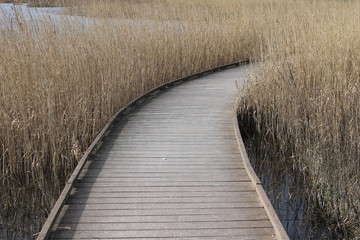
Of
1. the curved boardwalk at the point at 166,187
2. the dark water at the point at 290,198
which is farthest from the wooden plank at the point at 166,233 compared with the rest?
the dark water at the point at 290,198

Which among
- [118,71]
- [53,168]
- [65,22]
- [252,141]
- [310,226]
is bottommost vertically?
[310,226]

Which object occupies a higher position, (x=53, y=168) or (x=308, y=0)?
(x=308, y=0)

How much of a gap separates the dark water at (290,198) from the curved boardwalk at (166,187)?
1.39 feet

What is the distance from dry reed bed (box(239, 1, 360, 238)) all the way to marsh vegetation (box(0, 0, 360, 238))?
0.03ft

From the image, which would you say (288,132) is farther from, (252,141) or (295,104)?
(252,141)

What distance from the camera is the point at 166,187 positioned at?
2.87 metres

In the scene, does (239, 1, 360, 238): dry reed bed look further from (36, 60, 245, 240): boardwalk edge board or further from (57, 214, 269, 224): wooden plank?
(36, 60, 245, 240): boardwalk edge board

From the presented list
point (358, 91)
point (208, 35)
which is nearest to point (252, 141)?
point (358, 91)

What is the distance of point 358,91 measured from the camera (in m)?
3.55

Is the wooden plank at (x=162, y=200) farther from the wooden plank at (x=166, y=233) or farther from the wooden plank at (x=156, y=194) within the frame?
the wooden plank at (x=166, y=233)

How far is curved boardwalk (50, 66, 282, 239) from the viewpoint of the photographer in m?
2.34

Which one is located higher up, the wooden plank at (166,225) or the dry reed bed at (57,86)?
the dry reed bed at (57,86)

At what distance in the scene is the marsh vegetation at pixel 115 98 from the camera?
126 inches

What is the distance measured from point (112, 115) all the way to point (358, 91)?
8.05ft
